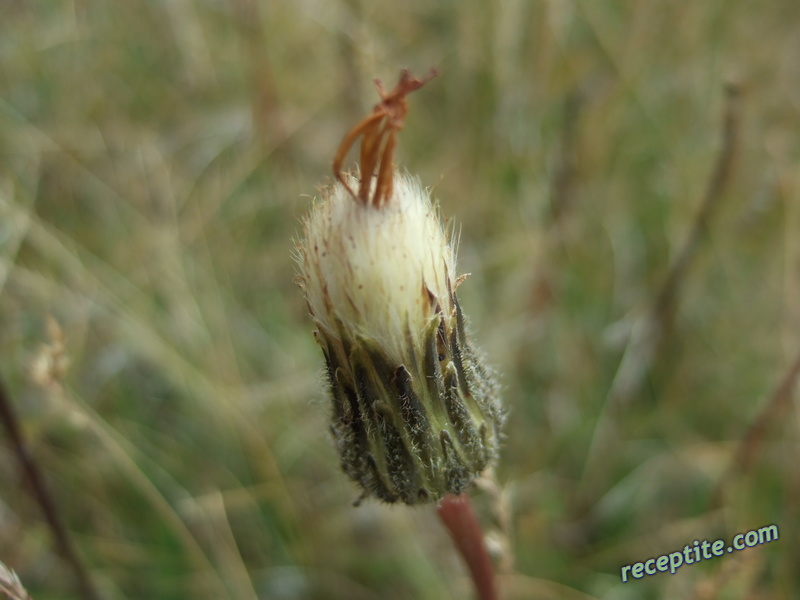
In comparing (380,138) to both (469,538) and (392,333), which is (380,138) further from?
(469,538)

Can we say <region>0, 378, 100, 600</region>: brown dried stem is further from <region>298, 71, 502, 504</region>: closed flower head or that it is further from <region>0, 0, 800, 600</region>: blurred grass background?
<region>298, 71, 502, 504</region>: closed flower head

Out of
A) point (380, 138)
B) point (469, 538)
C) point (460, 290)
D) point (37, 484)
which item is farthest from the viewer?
point (460, 290)

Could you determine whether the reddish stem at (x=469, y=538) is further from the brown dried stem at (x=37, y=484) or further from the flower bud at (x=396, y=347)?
the brown dried stem at (x=37, y=484)

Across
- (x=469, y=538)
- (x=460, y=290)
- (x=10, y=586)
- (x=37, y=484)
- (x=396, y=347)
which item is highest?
(x=460, y=290)

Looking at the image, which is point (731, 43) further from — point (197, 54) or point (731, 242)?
point (197, 54)

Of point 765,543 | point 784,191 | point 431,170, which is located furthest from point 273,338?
point 784,191

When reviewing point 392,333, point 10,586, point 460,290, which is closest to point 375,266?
point 392,333

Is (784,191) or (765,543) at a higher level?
(784,191)
